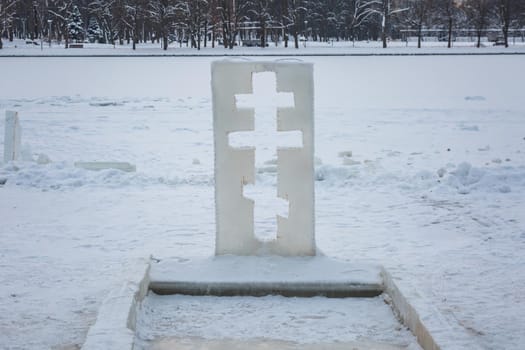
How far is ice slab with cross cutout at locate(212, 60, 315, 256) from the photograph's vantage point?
4.84 m

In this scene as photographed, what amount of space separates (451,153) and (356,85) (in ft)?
46.4

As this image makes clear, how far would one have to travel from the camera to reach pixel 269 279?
447cm

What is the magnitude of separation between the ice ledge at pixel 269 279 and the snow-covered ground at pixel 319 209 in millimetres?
224

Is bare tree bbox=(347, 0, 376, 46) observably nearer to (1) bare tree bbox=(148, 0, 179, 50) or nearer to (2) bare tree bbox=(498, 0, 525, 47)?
(2) bare tree bbox=(498, 0, 525, 47)

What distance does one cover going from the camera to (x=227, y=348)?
12.1 feet

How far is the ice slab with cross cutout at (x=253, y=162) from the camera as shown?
484cm

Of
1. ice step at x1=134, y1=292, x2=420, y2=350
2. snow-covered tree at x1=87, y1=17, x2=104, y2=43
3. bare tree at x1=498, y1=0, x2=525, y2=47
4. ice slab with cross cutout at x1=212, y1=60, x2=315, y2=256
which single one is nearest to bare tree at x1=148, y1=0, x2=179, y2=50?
snow-covered tree at x1=87, y1=17, x2=104, y2=43

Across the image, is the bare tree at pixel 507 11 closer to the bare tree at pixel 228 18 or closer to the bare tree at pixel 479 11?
the bare tree at pixel 479 11

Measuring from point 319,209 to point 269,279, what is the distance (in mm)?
2449

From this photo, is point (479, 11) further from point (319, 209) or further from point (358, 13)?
point (319, 209)

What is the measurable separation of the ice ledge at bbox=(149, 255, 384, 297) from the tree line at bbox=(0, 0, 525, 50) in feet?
203

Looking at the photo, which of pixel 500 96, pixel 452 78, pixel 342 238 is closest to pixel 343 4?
pixel 452 78

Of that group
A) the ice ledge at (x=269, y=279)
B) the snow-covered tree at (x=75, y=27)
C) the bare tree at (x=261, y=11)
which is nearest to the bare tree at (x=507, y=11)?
the bare tree at (x=261, y=11)

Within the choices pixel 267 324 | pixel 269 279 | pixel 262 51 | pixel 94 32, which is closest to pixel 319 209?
pixel 269 279
